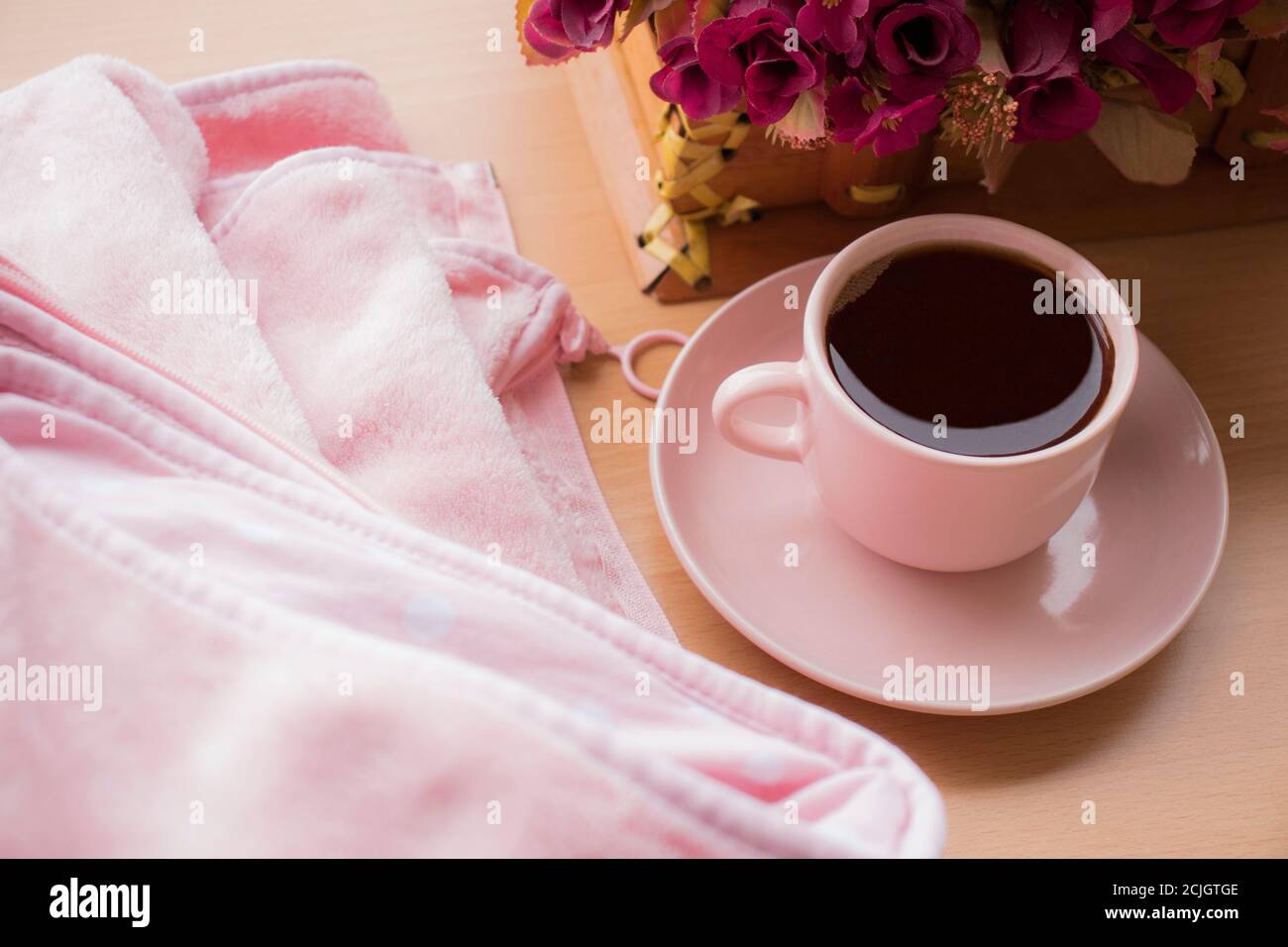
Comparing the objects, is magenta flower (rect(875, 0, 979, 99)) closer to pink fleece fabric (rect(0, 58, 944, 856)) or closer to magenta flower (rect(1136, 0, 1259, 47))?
magenta flower (rect(1136, 0, 1259, 47))

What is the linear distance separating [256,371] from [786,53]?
0.98 feet

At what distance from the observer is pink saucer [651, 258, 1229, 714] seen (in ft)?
1.78

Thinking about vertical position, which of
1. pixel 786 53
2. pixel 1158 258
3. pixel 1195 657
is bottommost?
pixel 1195 657

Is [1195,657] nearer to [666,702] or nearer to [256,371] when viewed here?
[666,702]

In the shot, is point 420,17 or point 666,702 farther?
point 420,17

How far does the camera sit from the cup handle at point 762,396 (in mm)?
546

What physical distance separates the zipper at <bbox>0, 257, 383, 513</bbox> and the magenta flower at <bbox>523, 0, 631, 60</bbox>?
9.2 inches

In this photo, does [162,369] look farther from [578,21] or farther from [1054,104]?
[1054,104]

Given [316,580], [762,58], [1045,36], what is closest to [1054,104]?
[1045,36]

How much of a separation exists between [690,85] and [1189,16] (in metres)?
0.23

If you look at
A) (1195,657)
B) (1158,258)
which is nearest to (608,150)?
(1158,258)

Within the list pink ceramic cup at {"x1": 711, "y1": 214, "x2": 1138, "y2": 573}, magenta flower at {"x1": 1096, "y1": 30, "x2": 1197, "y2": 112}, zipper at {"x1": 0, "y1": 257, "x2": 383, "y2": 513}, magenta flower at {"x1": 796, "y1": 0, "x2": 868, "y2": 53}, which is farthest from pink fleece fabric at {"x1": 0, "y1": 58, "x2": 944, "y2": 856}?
magenta flower at {"x1": 1096, "y1": 30, "x2": 1197, "y2": 112}

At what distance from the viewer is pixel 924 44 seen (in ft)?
1.73

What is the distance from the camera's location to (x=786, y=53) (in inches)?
20.5
